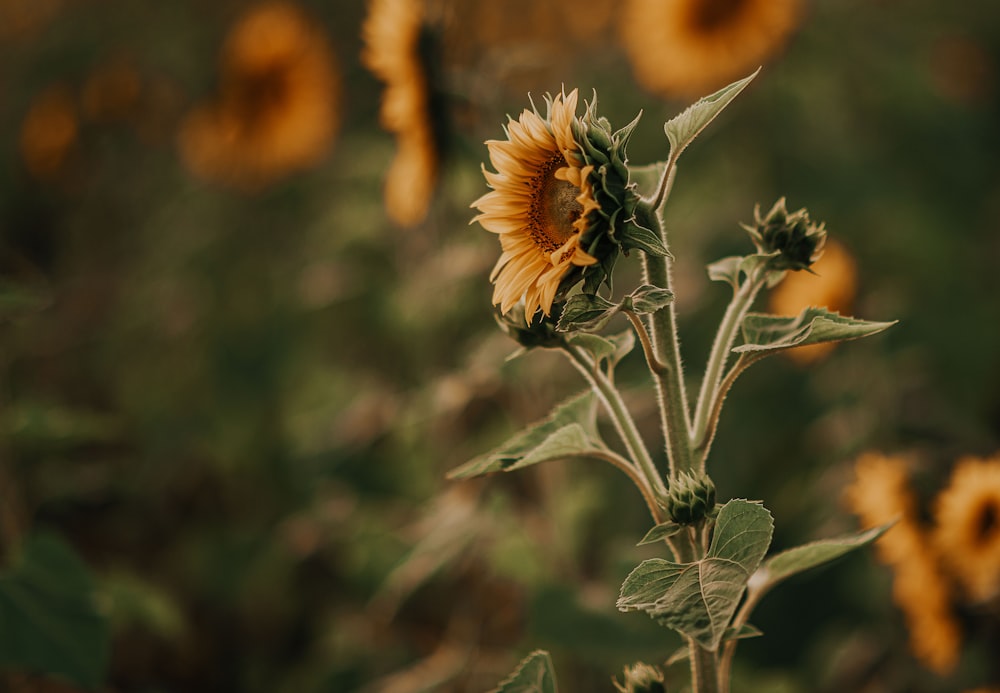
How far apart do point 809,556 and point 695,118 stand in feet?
1.29

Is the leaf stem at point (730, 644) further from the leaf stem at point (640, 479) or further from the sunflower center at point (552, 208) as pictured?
the sunflower center at point (552, 208)

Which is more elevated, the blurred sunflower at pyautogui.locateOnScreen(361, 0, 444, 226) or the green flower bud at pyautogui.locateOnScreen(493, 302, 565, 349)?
the blurred sunflower at pyautogui.locateOnScreen(361, 0, 444, 226)

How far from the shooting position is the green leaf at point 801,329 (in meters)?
0.66

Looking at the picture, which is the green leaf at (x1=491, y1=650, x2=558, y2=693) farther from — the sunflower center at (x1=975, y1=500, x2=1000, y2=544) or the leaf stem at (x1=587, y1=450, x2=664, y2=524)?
the sunflower center at (x1=975, y1=500, x2=1000, y2=544)

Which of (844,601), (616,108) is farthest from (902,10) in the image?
(844,601)

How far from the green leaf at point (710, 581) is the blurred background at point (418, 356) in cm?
43

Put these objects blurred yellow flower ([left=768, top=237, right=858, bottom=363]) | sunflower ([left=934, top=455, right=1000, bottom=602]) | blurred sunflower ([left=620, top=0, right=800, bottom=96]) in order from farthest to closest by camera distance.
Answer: blurred sunflower ([left=620, top=0, right=800, bottom=96]), blurred yellow flower ([left=768, top=237, right=858, bottom=363]), sunflower ([left=934, top=455, right=1000, bottom=602])

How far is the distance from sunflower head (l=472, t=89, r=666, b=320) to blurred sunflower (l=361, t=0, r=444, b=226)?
815mm

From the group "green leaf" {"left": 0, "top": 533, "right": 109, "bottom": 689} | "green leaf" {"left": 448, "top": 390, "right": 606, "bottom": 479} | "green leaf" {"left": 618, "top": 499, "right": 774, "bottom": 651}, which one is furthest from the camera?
"green leaf" {"left": 0, "top": 533, "right": 109, "bottom": 689}

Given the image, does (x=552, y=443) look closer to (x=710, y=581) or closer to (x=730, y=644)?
(x=710, y=581)

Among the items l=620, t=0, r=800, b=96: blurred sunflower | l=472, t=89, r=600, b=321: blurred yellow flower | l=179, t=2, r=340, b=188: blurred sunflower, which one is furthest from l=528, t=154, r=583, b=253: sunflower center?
l=179, t=2, r=340, b=188: blurred sunflower

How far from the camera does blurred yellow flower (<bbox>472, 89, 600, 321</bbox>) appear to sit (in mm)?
685

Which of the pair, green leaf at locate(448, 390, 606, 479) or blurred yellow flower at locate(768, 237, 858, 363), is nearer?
green leaf at locate(448, 390, 606, 479)

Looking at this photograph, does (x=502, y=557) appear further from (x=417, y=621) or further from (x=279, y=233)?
(x=279, y=233)
